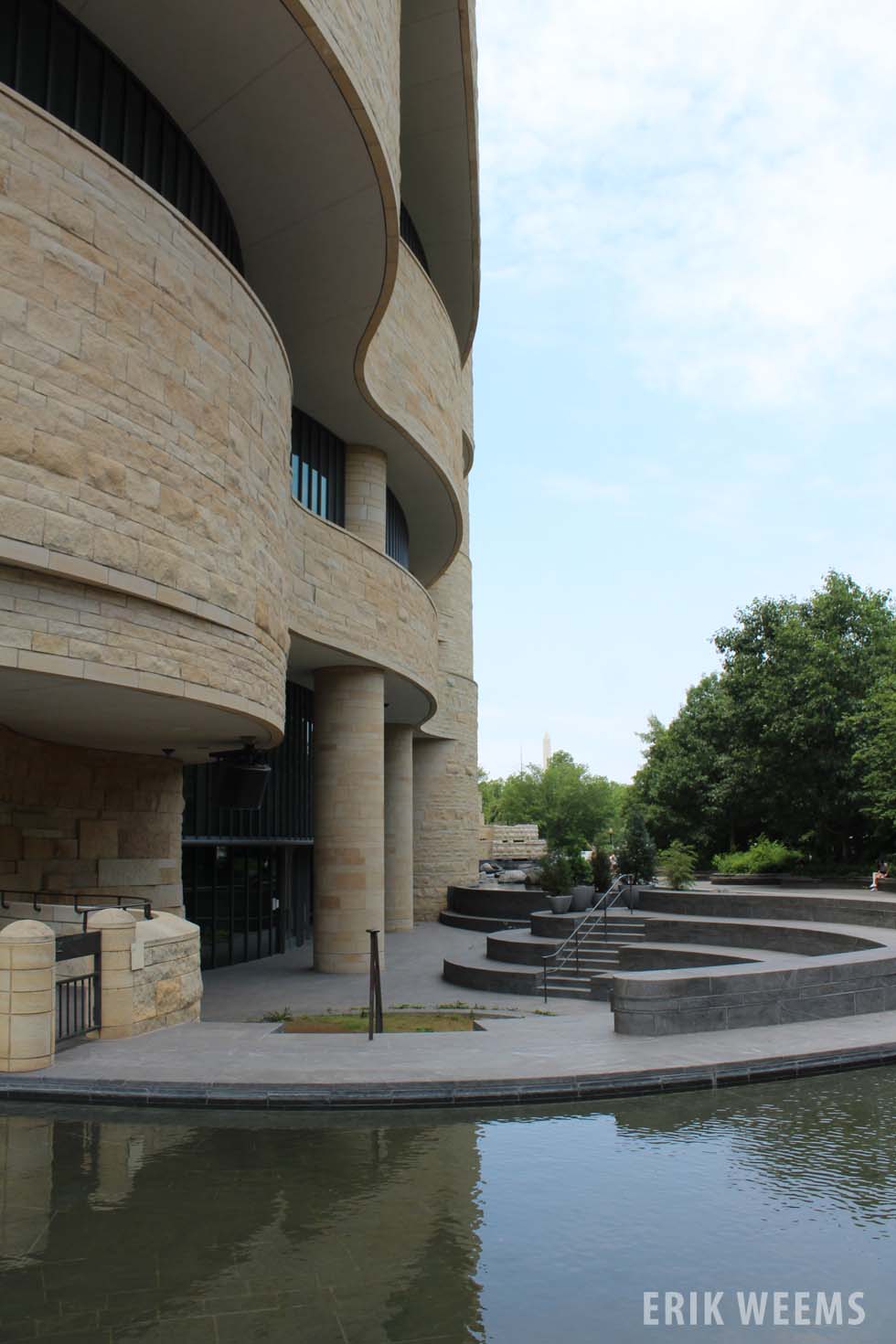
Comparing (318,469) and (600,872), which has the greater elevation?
(318,469)

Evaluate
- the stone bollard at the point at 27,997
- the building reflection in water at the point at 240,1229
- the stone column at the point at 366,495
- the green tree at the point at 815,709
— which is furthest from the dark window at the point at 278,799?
the green tree at the point at 815,709

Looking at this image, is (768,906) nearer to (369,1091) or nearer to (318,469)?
(318,469)

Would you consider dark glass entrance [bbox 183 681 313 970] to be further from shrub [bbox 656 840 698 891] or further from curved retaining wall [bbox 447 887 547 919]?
shrub [bbox 656 840 698 891]

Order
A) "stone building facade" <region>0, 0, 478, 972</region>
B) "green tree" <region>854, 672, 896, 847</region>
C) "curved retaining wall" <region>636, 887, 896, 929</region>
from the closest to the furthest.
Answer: "stone building facade" <region>0, 0, 478, 972</region> → "curved retaining wall" <region>636, 887, 896, 929</region> → "green tree" <region>854, 672, 896, 847</region>

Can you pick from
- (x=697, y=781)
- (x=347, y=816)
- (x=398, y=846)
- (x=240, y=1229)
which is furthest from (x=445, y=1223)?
(x=697, y=781)

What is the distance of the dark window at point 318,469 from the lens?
2050 centimetres

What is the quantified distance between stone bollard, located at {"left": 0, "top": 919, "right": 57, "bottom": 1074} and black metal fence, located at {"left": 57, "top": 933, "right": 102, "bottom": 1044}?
56 cm

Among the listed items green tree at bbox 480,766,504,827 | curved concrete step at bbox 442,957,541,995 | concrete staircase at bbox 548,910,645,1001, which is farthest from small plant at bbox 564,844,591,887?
green tree at bbox 480,766,504,827

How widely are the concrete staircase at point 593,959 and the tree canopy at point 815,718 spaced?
47.7 feet

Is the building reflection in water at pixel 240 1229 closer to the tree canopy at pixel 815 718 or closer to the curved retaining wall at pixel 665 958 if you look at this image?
the curved retaining wall at pixel 665 958

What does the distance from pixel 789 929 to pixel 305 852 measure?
14.1m

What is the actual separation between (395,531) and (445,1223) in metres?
22.0

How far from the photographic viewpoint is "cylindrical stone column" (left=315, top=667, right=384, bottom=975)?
811 inches

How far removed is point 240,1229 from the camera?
5848mm
